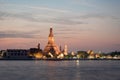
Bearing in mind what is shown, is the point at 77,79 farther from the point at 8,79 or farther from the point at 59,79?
the point at 8,79

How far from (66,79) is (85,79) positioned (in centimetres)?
300

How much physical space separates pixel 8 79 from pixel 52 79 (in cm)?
667

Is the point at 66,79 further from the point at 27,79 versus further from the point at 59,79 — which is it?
the point at 27,79

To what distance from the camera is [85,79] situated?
56500mm

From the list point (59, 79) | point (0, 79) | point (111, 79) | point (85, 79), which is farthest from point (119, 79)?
point (0, 79)

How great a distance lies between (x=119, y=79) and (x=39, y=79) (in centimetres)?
1232

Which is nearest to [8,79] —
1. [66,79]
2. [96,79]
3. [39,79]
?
[39,79]

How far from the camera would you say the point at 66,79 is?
56.0m

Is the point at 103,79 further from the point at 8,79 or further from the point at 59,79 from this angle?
the point at 8,79

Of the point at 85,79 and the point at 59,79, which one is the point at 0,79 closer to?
the point at 59,79

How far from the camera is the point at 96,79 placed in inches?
2229

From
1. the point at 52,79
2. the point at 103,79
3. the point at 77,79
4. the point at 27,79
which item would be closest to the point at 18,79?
the point at 27,79

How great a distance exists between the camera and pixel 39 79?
182 ft

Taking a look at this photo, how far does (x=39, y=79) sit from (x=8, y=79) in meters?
4.67
